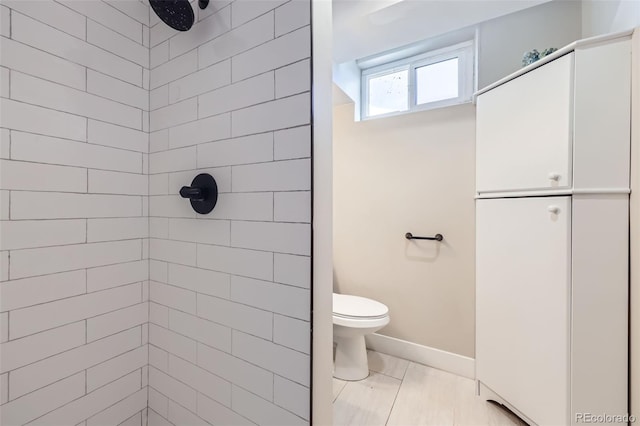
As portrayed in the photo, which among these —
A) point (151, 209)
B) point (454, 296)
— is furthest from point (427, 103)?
point (151, 209)

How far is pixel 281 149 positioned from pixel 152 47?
90 centimetres

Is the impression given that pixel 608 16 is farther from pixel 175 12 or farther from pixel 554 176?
pixel 175 12

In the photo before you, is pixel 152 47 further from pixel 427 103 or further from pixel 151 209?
pixel 427 103

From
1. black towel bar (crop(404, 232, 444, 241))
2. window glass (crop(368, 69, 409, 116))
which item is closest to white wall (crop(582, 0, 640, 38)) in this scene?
window glass (crop(368, 69, 409, 116))

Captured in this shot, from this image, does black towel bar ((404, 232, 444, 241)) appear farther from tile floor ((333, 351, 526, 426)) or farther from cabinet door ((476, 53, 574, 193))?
tile floor ((333, 351, 526, 426))

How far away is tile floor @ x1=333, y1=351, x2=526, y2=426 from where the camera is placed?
1.45 meters

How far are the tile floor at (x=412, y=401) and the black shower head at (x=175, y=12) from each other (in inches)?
78.2

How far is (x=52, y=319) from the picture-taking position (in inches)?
35.7

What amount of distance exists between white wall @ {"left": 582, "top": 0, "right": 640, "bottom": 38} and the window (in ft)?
2.01

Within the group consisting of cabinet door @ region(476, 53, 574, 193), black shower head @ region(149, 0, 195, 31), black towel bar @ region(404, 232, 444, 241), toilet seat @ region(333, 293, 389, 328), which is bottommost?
toilet seat @ region(333, 293, 389, 328)

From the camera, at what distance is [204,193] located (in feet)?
3.08

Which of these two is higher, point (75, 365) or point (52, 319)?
point (52, 319)

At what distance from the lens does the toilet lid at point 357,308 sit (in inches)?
68.3

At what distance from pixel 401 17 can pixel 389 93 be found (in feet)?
3.03
